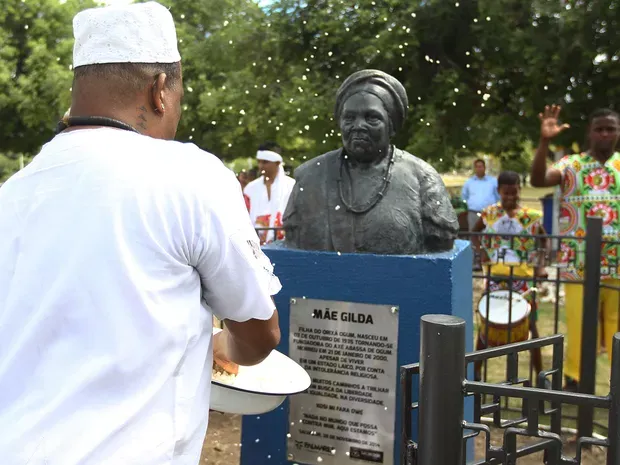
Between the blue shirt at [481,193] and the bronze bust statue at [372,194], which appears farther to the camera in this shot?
the blue shirt at [481,193]

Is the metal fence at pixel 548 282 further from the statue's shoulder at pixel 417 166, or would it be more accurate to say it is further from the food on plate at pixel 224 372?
the food on plate at pixel 224 372

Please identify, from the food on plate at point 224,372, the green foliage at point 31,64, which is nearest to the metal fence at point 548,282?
the food on plate at point 224,372

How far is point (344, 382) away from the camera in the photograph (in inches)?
118

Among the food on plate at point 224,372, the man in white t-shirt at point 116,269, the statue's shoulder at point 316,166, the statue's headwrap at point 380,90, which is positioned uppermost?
the statue's headwrap at point 380,90

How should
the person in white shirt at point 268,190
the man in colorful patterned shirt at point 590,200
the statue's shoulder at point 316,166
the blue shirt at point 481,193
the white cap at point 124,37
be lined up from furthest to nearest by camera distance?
1. the blue shirt at point 481,193
2. the person in white shirt at point 268,190
3. the man in colorful patterned shirt at point 590,200
4. the statue's shoulder at point 316,166
5. the white cap at point 124,37

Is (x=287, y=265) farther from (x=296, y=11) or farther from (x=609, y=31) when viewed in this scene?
(x=296, y=11)

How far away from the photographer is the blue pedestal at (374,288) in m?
2.83

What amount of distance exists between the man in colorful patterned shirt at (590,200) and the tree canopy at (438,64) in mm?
3513

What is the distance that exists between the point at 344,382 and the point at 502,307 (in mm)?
1959

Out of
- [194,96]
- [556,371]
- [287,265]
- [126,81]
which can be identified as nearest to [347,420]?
[287,265]

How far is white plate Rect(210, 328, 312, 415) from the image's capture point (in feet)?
6.47

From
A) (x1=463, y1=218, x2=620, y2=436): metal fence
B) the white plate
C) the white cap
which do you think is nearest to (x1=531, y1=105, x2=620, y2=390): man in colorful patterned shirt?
(x1=463, y1=218, x2=620, y2=436): metal fence

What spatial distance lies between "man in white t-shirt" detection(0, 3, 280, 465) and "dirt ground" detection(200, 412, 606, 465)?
2589 millimetres

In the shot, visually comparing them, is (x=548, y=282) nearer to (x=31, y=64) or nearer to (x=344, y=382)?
(x=344, y=382)
